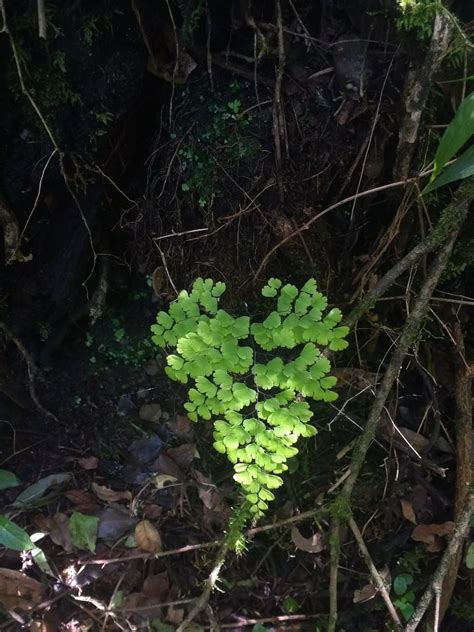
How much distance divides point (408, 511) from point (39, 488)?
140 centimetres

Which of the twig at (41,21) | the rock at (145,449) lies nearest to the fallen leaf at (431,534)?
the rock at (145,449)

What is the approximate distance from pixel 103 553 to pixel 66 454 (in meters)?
0.41

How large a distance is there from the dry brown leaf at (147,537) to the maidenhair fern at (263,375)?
0.58 metres

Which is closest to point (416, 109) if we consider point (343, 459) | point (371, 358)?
point (371, 358)

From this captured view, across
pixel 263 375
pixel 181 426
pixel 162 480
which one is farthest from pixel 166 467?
pixel 263 375

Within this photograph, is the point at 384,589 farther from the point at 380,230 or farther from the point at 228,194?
the point at 228,194

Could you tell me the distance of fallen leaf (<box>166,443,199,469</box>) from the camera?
2137mm

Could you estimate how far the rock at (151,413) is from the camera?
2.20 m

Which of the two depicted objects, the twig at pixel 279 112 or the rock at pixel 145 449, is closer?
the twig at pixel 279 112

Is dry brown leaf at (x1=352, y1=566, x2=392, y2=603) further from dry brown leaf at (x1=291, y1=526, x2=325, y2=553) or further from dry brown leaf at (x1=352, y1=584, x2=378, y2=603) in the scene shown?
dry brown leaf at (x1=291, y1=526, x2=325, y2=553)

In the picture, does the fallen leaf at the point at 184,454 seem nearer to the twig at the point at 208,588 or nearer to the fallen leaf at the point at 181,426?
the fallen leaf at the point at 181,426

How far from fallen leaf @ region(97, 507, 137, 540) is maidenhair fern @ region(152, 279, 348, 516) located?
660mm

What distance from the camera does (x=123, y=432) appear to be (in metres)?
2.20

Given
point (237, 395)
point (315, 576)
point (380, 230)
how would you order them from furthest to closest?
1. point (315, 576)
2. point (380, 230)
3. point (237, 395)
